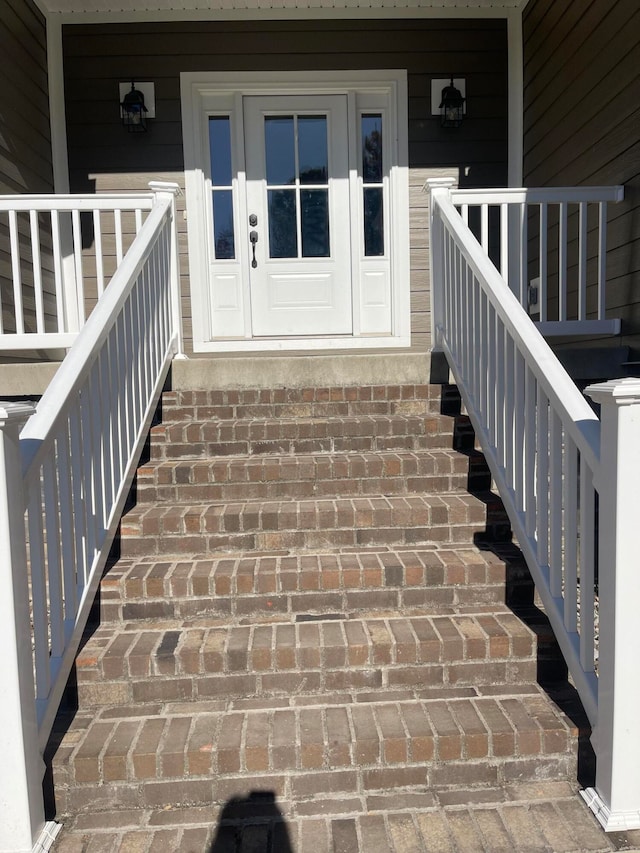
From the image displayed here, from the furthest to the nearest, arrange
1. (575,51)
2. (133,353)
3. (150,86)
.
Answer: (150,86)
(575,51)
(133,353)

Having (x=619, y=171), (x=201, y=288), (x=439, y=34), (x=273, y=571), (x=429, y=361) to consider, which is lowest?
(x=273, y=571)

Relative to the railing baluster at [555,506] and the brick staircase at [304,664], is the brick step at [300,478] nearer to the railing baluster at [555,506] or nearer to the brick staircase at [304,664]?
the brick staircase at [304,664]

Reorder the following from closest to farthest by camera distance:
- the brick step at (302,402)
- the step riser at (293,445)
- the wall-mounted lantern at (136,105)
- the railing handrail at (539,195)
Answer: the step riser at (293,445)
the brick step at (302,402)
the railing handrail at (539,195)
the wall-mounted lantern at (136,105)

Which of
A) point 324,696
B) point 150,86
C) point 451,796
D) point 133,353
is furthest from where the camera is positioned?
point 150,86

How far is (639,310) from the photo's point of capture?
324 cm

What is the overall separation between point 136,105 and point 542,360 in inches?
139

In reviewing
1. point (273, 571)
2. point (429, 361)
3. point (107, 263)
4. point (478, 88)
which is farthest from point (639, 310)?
point (107, 263)

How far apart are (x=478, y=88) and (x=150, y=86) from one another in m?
2.35

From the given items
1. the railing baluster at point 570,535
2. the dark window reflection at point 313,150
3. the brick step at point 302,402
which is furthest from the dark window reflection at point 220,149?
the railing baluster at point 570,535

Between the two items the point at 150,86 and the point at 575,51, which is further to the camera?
the point at 150,86

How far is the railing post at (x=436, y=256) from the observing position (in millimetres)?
3366

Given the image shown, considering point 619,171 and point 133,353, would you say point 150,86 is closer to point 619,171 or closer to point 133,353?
point 133,353

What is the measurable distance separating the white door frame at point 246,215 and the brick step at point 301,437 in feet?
5.38

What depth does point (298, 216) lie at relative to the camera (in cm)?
448
